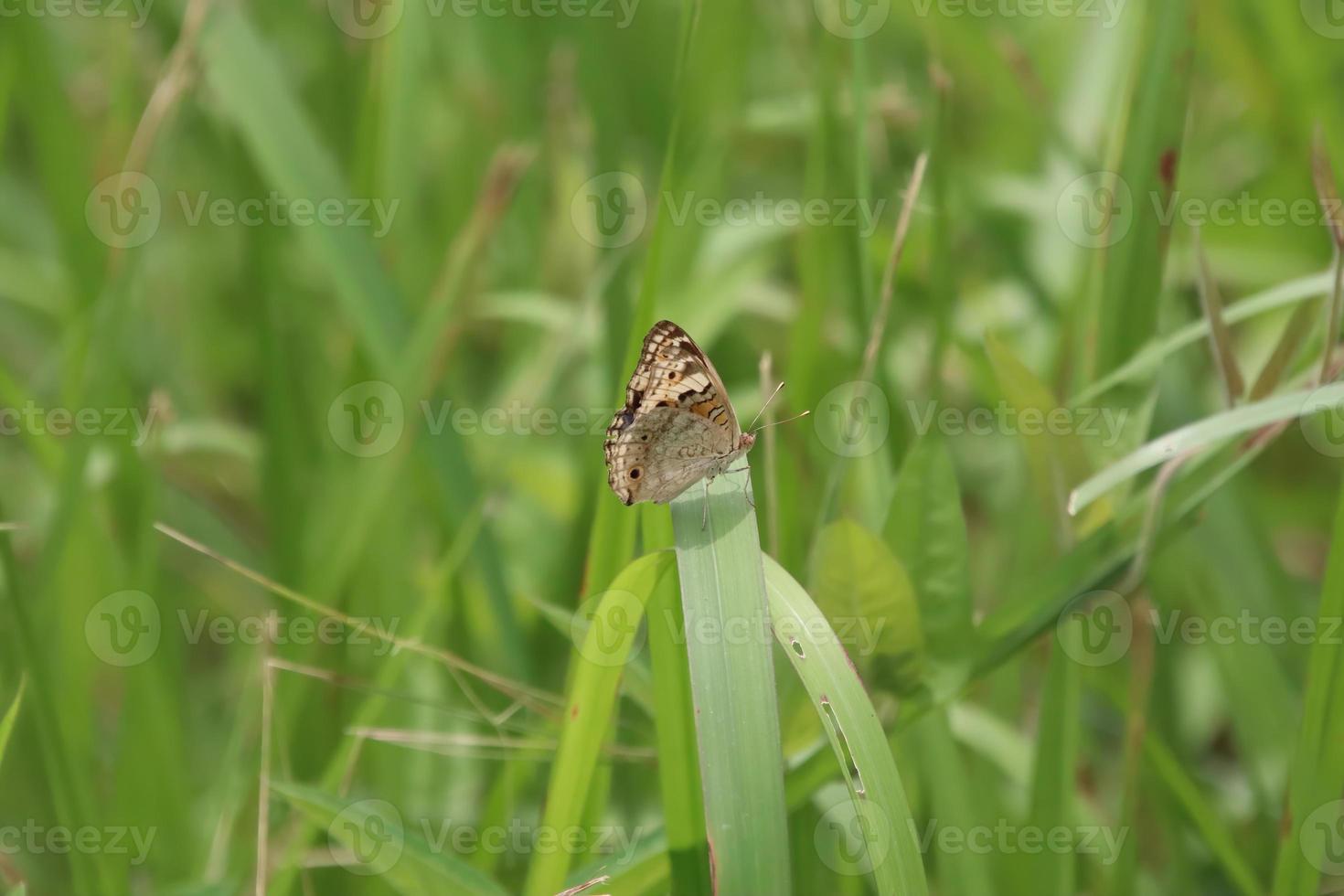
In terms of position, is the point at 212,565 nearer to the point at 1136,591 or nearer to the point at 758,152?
the point at 758,152

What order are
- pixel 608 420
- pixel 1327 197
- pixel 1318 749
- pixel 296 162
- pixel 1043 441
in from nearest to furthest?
pixel 1318 749, pixel 1327 197, pixel 1043 441, pixel 296 162, pixel 608 420

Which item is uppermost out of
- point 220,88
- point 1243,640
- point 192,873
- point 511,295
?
point 220,88

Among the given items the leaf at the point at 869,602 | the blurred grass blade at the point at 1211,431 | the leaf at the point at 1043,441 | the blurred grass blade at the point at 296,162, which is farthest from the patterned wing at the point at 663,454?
the blurred grass blade at the point at 296,162

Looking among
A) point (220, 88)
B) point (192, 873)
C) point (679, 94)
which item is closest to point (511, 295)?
point (220, 88)

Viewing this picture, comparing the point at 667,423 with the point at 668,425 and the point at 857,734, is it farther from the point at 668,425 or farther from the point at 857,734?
the point at 857,734

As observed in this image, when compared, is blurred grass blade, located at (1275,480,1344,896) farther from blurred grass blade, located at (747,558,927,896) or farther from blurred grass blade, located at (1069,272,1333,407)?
blurred grass blade, located at (747,558,927,896)

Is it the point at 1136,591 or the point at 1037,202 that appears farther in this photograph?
the point at 1037,202

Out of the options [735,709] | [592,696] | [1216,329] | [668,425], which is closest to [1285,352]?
[1216,329]

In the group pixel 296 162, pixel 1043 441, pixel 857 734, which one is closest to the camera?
pixel 857 734
